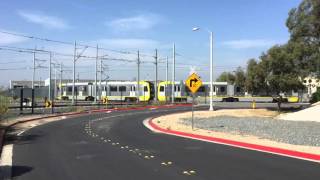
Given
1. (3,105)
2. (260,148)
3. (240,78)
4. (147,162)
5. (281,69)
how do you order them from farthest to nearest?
(240,78) → (281,69) → (3,105) → (260,148) → (147,162)

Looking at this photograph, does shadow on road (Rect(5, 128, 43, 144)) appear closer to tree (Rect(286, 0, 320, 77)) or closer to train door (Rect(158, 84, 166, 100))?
tree (Rect(286, 0, 320, 77))

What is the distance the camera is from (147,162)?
14.5 metres

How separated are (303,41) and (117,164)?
4132cm

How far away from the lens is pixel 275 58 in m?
50.4

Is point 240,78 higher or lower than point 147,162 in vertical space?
higher

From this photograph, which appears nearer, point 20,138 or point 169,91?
point 20,138

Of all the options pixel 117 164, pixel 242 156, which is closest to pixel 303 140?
pixel 242 156

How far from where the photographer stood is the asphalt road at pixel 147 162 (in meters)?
12.2

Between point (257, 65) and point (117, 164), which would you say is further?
point (257, 65)

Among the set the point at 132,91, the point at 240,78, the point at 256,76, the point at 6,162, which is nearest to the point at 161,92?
the point at 132,91

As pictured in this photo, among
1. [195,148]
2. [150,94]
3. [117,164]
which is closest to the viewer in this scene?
[117,164]

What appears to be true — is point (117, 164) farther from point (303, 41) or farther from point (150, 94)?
point (150, 94)

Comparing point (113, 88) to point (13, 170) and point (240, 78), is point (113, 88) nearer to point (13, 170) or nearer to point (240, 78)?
point (240, 78)

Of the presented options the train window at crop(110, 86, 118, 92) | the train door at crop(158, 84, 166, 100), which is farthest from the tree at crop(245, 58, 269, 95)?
the train window at crop(110, 86, 118, 92)
